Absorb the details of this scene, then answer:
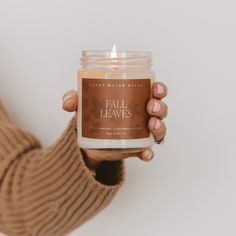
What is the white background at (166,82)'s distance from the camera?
0.95 metres

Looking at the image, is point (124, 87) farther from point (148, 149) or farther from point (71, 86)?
point (71, 86)

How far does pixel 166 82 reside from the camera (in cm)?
98

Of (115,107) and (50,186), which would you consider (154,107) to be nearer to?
(115,107)

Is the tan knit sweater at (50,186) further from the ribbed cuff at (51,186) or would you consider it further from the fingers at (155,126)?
the fingers at (155,126)

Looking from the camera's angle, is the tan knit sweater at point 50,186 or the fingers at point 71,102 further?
the tan knit sweater at point 50,186

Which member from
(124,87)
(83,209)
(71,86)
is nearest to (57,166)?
(83,209)

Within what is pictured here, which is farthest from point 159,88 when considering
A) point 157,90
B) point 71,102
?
point 71,102

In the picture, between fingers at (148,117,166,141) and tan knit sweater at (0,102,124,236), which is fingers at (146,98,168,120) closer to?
fingers at (148,117,166,141)

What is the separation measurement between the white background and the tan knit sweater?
135mm

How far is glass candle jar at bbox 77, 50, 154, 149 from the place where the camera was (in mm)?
685

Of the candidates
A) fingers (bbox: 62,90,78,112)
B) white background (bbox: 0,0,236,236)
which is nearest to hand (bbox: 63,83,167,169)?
fingers (bbox: 62,90,78,112)

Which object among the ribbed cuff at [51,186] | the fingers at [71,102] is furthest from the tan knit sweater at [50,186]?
the fingers at [71,102]

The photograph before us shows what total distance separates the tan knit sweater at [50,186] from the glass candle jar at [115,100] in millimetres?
183

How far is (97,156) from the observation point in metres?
0.82
